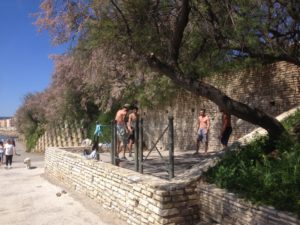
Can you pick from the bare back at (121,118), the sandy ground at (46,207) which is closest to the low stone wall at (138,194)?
the sandy ground at (46,207)

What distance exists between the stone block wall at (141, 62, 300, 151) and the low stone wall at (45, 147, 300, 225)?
6.09ft

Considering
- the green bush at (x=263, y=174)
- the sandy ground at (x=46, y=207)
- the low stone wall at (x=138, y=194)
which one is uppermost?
the green bush at (x=263, y=174)

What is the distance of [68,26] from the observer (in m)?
8.48

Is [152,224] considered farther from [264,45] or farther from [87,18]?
[264,45]

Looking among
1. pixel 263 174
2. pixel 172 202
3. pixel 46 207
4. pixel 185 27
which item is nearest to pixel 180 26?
pixel 185 27

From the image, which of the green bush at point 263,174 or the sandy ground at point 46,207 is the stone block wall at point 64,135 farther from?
the green bush at point 263,174

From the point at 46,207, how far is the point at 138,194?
405 cm

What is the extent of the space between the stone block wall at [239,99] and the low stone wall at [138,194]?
1.73 metres

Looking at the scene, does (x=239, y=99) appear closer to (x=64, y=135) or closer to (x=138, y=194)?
(x=138, y=194)

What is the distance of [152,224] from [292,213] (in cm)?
280

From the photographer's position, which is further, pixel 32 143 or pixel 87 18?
pixel 32 143

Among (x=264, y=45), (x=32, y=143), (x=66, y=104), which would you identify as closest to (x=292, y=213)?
(x=264, y=45)

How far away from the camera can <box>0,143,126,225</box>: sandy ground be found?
862 cm

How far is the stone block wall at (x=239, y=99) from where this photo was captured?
1167cm
